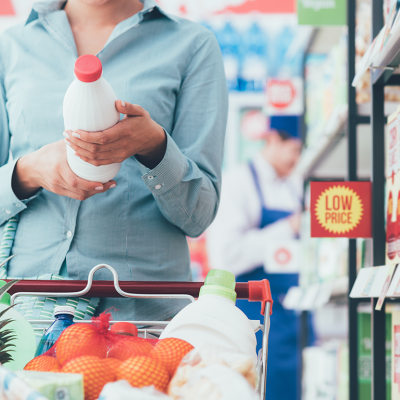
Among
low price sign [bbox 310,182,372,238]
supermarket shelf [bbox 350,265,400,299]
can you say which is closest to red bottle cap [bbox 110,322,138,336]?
supermarket shelf [bbox 350,265,400,299]

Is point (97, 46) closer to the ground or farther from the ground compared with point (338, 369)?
farther from the ground

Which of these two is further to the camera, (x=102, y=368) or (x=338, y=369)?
(x=338, y=369)

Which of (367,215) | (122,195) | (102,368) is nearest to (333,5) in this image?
(367,215)

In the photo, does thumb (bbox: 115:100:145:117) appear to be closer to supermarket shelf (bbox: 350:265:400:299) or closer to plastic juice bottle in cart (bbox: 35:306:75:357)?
plastic juice bottle in cart (bbox: 35:306:75:357)

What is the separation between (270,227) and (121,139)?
3.61 meters

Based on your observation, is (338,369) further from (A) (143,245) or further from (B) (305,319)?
(A) (143,245)

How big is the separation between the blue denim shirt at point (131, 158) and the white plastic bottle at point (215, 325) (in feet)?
1.05

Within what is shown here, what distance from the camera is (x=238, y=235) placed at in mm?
4359

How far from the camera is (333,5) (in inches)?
96.6

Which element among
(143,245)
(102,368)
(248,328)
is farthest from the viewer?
(143,245)

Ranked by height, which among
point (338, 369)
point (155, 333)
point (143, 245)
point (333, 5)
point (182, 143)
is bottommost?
point (338, 369)

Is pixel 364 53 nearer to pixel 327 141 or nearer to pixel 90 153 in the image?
pixel 327 141

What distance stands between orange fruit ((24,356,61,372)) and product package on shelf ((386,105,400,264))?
0.90 meters

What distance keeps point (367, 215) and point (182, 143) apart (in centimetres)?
64
